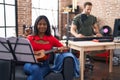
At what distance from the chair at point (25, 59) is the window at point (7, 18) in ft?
5.74

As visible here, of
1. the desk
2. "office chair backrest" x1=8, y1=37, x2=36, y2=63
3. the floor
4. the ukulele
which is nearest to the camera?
"office chair backrest" x1=8, y1=37, x2=36, y2=63

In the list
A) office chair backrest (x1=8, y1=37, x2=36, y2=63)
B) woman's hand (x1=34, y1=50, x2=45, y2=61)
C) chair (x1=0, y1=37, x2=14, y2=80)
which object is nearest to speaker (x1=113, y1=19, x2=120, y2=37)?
woman's hand (x1=34, y1=50, x2=45, y2=61)

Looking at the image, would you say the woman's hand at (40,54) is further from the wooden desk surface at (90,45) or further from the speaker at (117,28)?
the speaker at (117,28)

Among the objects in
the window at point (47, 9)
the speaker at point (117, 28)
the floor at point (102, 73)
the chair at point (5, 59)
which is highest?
the window at point (47, 9)

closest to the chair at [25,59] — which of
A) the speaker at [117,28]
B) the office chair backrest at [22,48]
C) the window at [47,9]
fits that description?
the office chair backrest at [22,48]

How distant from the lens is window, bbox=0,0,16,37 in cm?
514

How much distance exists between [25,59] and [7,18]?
262 cm

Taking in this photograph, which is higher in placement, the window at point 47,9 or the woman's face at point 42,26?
the window at point 47,9

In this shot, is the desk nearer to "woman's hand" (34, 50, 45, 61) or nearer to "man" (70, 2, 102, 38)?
"man" (70, 2, 102, 38)

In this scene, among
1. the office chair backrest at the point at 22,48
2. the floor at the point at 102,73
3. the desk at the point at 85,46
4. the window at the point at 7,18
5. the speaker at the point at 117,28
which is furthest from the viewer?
the window at the point at 7,18

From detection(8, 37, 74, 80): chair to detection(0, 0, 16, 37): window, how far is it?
5.74 ft

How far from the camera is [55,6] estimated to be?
24.1 ft

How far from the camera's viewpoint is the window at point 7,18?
16.9ft

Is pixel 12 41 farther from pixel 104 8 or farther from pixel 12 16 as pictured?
pixel 104 8
